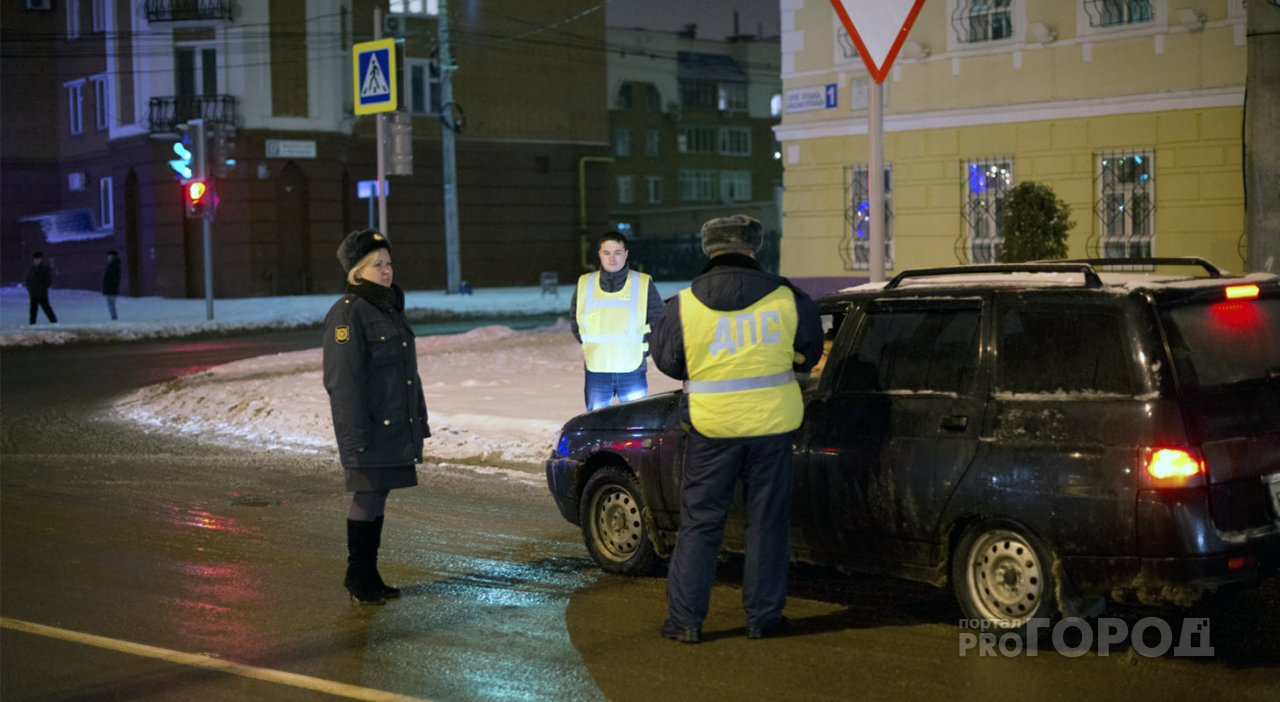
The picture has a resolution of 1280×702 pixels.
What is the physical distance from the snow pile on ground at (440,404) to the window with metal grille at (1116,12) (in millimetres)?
7126

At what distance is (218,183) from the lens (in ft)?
152

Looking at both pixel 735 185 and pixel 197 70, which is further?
pixel 735 185

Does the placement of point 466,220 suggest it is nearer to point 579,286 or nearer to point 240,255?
point 240,255

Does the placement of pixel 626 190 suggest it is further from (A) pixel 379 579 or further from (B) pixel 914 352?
(B) pixel 914 352

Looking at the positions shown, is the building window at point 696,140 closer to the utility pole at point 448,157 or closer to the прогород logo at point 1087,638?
the utility pole at point 448,157

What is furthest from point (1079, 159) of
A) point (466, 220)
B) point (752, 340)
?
point (466, 220)

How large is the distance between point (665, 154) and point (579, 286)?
73442mm

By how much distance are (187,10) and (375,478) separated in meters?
Answer: 42.4

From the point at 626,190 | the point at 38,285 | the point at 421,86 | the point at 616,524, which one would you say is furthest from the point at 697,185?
the point at 616,524

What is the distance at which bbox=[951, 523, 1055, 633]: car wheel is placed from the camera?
20.3ft

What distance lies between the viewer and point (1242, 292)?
6.33m

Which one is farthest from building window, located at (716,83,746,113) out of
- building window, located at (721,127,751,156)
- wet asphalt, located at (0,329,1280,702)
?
wet asphalt, located at (0,329,1280,702)

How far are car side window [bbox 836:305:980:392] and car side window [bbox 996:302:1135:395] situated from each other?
6.8 inches

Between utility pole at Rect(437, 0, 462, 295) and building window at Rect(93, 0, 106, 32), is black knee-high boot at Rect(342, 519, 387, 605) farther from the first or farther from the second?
building window at Rect(93, 0, 106, 32)
